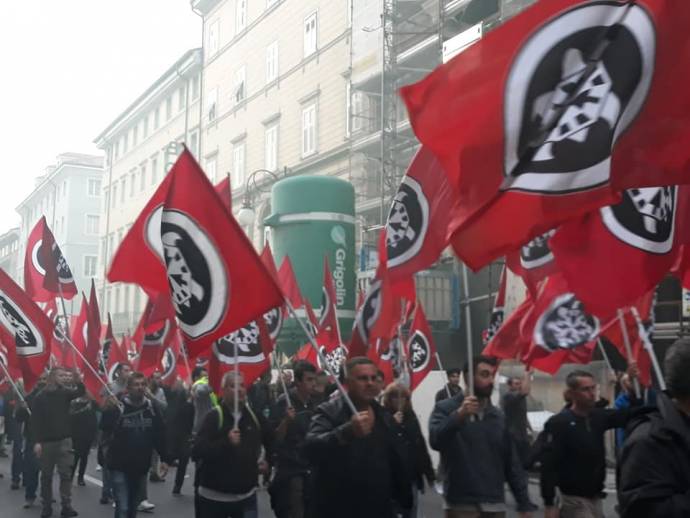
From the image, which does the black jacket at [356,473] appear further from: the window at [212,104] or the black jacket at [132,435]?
the window at [212,104]

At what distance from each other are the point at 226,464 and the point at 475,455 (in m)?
1.74

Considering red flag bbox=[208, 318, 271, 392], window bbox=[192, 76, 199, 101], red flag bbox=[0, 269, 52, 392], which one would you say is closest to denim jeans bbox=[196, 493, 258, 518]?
red flag bbox=[208, 318, 271, 392]

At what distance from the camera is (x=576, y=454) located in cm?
665

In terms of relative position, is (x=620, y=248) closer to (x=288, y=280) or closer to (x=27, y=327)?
(x=27, y=327)

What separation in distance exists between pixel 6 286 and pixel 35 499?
3.40 meters

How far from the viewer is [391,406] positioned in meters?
7.64

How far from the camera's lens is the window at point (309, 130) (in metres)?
33.8

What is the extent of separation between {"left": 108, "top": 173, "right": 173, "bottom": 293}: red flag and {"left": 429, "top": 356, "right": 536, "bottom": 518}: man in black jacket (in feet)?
10.8

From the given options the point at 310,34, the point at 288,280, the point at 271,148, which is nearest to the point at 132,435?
the point at 288,280

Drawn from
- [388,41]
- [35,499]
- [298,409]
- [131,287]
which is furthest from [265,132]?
[298,409]

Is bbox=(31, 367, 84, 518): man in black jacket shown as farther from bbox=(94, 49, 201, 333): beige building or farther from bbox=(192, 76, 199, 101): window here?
bbox=(192, 76, 199, 101): window

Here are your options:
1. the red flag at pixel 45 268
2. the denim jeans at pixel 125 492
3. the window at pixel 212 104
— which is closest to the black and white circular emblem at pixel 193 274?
the denim jeans at pixel 125 492

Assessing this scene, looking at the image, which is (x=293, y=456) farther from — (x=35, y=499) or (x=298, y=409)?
(x=35, y=499)

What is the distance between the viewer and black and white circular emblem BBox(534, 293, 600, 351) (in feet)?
25.6
